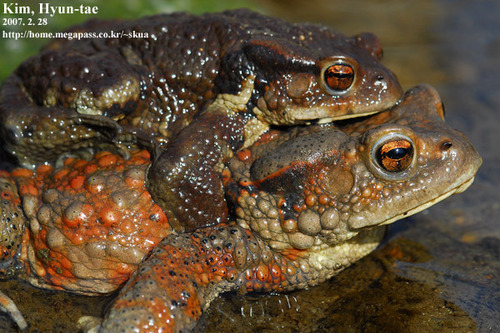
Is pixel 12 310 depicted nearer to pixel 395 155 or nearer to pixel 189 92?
pixel 189 92

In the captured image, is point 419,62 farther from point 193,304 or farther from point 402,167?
point 193,304

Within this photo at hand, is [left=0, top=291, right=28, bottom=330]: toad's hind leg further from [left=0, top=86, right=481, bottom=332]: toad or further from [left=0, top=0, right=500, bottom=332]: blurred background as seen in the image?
[left=0, top=86, right=481, bottom=332]: toad

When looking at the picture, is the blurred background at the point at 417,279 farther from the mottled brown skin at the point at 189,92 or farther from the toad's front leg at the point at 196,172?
the mottled brown skin at the point at 189,92

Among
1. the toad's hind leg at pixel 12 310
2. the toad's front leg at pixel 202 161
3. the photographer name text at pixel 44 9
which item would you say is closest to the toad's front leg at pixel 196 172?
the toad's front leg at pixel 202 161

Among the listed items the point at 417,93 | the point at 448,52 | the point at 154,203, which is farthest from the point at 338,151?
the point at 448,52

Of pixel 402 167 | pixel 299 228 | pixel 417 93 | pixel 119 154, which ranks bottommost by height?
pixel 299 228

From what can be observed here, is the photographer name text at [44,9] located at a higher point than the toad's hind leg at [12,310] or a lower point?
higher
